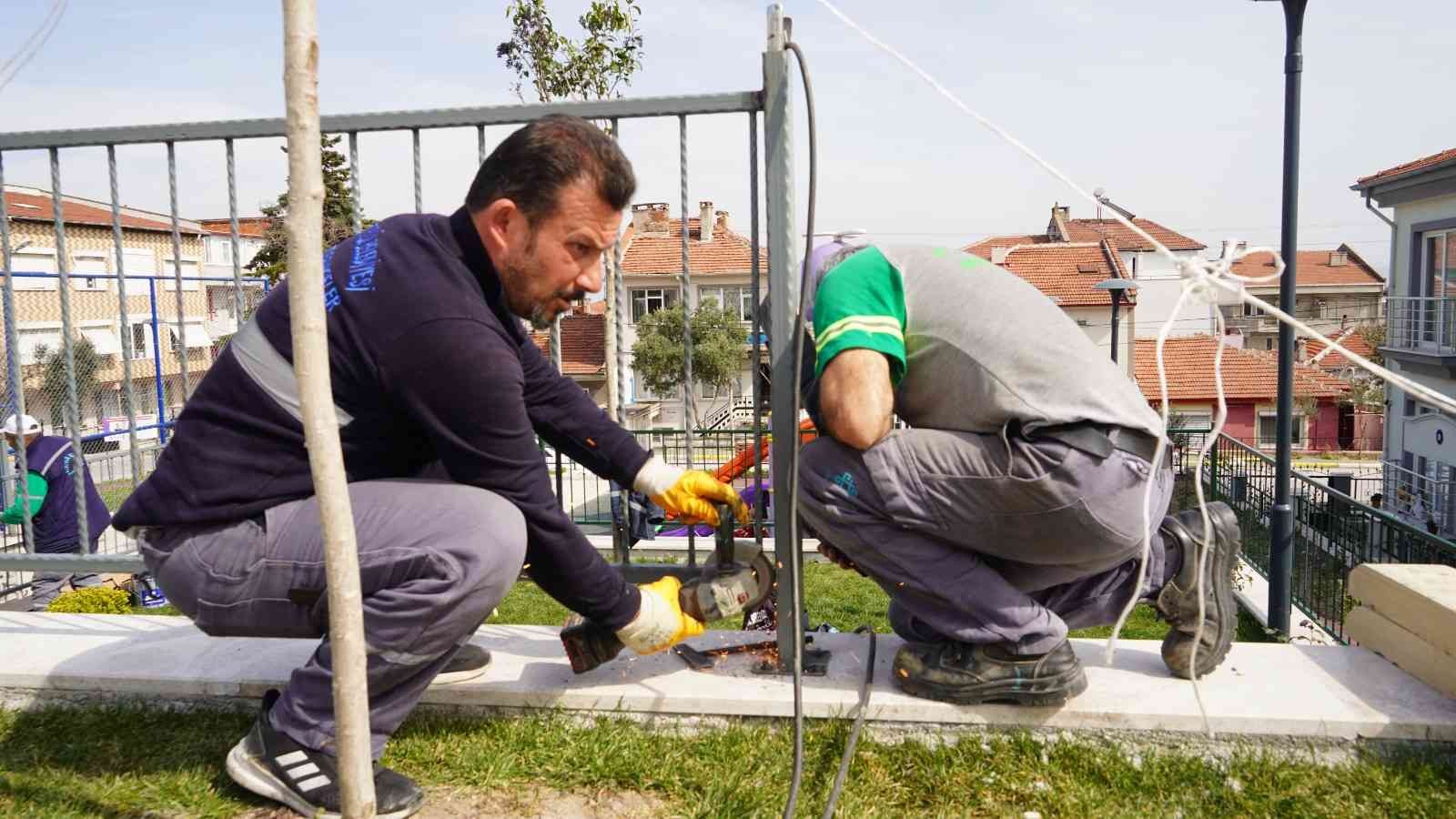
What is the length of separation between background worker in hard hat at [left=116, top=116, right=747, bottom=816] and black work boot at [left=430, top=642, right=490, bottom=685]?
1.42 feet

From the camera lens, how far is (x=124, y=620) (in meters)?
3.48

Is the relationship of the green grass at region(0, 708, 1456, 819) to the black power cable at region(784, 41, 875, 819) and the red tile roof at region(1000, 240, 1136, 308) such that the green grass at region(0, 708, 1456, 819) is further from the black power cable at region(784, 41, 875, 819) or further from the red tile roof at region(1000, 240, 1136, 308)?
the red tile roof at region(1000, 240, 1136, 308)

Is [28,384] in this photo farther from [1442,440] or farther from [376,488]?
[1442,440]

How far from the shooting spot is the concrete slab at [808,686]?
7.98 ft

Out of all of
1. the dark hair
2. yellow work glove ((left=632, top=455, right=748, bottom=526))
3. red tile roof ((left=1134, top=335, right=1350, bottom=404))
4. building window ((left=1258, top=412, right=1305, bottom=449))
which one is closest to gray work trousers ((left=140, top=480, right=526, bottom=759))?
yellow work glove ((left=632, top=455, right=748, bottom=526))

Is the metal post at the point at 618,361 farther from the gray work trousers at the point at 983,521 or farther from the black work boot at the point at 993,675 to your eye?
the black work boot at the point at 993,675

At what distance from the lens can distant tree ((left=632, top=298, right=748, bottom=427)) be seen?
1346 inches

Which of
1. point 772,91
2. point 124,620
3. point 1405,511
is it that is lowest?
point 1405,511

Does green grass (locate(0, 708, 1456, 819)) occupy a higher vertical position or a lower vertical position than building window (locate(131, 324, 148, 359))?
lower

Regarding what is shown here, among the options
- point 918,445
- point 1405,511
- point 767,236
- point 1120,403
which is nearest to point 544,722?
point 918,445

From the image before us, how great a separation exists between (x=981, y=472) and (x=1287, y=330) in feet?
20.6

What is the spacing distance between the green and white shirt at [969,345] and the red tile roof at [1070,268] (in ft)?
134

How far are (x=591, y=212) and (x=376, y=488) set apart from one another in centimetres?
77

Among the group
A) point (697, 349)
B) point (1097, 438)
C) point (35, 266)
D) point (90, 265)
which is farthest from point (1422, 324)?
point (90, 265)
